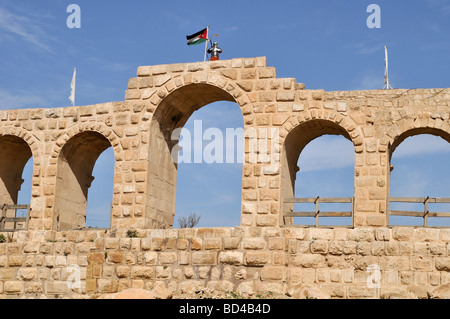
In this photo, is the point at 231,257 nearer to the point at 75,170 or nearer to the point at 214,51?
the point at 214,51

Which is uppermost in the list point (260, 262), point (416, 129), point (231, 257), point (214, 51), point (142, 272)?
point (214, 51)

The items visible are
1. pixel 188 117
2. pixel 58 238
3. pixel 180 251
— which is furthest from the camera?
pixel 188 117

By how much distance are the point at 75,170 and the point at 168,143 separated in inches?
118

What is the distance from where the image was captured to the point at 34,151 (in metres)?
22.0

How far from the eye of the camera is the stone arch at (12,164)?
2352cm

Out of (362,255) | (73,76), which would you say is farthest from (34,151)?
(362,255)

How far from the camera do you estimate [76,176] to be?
22.6 meters

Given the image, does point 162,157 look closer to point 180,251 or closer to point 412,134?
point 180,251

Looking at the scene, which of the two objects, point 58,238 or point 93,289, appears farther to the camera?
point 58,238

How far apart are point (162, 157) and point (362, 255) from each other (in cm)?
655

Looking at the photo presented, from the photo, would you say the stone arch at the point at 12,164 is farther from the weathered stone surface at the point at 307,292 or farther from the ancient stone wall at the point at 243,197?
the weathered stone surface at the point at 307,292

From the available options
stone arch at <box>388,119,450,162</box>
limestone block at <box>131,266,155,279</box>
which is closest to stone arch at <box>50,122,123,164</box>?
limestone block at <box>131,266,155,279</box>

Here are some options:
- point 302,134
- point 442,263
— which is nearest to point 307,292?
point 442,263
